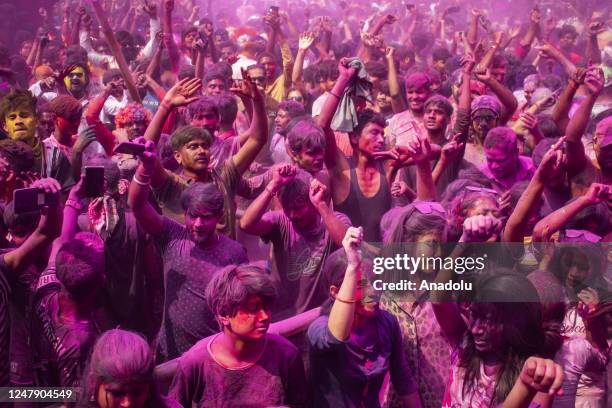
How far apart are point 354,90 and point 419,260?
1730 mm

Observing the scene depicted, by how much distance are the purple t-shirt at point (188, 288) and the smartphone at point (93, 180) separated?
42 centimetres

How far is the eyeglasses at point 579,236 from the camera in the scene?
4.08 meters

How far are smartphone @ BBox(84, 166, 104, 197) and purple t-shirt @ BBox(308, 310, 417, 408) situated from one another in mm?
1280

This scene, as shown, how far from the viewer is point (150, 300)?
4.60m

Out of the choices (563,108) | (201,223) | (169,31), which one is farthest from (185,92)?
(169,31)

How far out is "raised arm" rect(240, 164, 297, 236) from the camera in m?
4.22

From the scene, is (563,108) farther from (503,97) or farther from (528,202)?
(528,202)

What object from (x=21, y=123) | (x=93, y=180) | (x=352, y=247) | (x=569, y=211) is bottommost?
(x=352, y=247)

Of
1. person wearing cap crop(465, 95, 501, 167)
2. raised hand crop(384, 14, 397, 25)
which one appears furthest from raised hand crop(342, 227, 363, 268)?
raised hand crop(384, 14, 397, 25)

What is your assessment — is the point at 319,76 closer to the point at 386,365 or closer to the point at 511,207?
the point at 511,207

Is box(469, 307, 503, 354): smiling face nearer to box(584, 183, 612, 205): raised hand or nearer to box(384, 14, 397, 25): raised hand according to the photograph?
box(584, 183, 612, 205): raised hand

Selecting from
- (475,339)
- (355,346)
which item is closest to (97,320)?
(355,346)

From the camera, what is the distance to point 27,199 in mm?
3648

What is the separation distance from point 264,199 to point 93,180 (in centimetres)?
78
